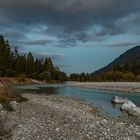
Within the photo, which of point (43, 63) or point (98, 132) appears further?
point (43, 63)

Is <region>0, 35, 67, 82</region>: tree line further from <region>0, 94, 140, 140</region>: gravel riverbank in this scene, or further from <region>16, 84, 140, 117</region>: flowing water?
<region>0, 94, 140, 140</region>: gravel riverbank

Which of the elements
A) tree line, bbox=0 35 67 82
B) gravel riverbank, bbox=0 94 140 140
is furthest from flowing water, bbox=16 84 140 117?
tree line, bbox=0 35 67 82

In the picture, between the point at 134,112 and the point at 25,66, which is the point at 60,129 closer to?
the point at 134,112

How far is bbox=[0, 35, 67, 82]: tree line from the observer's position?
440 feet

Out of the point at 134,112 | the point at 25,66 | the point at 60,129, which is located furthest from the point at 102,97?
the point at 25,66

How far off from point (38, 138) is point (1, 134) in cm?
248

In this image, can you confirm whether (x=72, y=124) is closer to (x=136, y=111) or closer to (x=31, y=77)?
(x=136, y=111)

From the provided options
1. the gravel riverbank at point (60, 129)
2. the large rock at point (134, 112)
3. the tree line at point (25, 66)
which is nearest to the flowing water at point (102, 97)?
the large rock at point (134, 112)

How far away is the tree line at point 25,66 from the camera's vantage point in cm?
13407

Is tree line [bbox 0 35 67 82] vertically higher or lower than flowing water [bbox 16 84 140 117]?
higher

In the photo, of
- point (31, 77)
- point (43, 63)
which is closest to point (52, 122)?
point (31, 77)

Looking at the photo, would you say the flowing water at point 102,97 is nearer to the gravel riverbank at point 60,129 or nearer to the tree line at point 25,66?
the gravel riverbank at point 60,129

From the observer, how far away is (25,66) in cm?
15488

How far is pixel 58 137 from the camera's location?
17.7 metres
